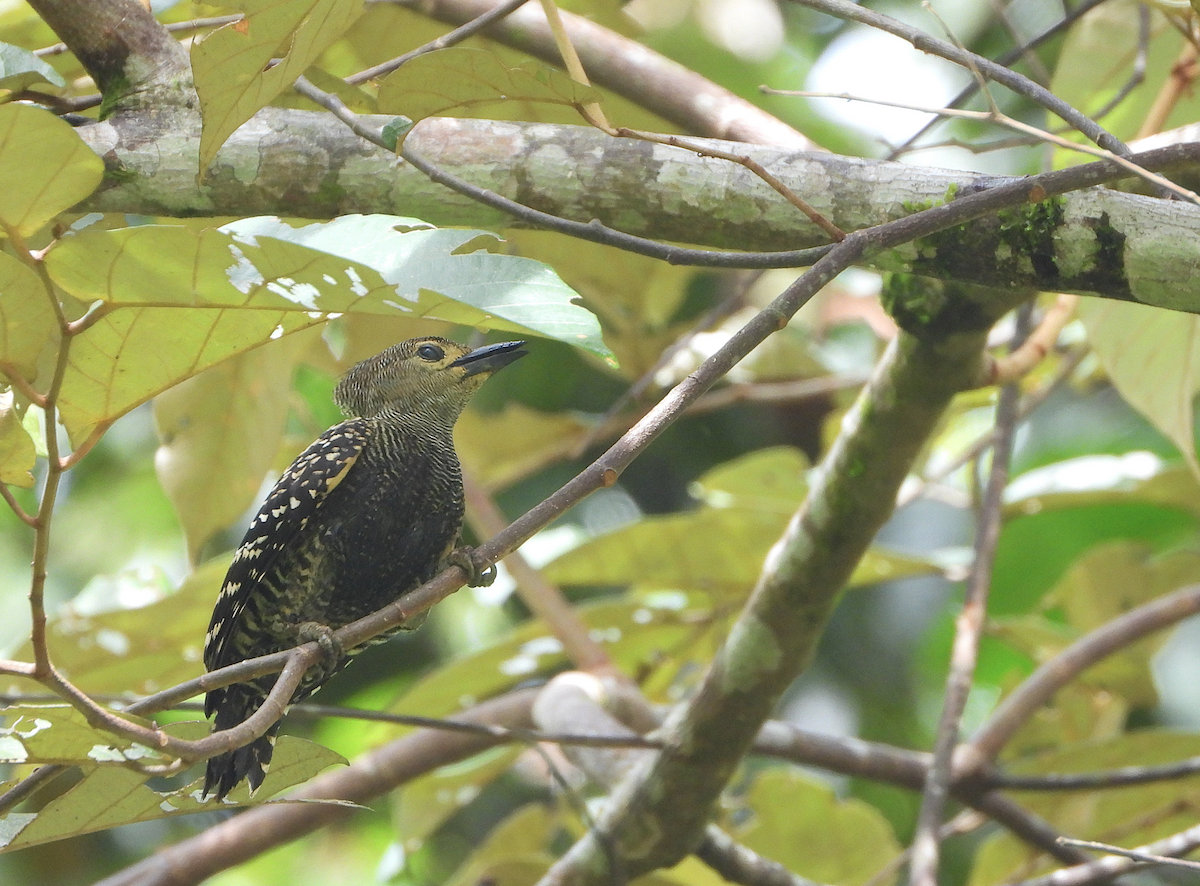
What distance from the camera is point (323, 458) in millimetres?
2320

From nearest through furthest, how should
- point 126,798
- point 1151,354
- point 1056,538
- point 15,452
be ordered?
point 126,798, point 15,452, point 1151,354, point 1056,538

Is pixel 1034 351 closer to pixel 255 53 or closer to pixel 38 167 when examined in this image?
pixel 255 53

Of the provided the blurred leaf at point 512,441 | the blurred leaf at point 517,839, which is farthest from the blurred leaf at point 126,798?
the blurred leaf at point 512,441

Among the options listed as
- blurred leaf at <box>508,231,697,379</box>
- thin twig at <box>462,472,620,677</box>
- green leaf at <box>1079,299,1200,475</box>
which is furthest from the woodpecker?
green leaf at <box>1079,299,1200,475</box>

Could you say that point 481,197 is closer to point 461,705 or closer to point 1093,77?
point 1093,77

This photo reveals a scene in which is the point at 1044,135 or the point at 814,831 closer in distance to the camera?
the point at 1044,135

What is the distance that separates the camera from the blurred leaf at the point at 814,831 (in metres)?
2.89

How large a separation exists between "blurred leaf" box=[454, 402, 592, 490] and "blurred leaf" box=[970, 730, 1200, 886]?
1.51 m

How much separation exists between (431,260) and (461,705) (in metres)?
2.30

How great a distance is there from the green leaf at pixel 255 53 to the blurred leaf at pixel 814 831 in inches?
84.0

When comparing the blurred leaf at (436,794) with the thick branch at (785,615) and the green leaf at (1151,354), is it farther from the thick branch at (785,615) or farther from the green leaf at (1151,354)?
the green leaf at (1151,354)

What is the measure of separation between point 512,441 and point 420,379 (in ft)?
2.52

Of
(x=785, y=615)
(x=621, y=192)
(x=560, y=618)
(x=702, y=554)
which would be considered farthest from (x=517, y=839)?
(x=621, y=192)

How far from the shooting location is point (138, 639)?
2.86 m
